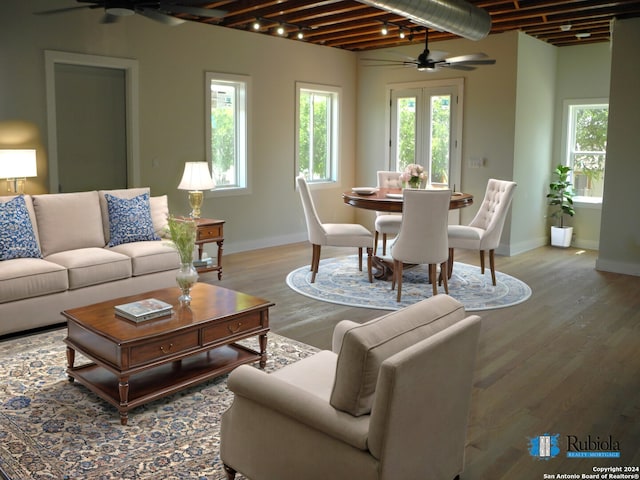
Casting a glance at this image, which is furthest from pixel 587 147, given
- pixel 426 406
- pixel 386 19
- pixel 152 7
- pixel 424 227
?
pixel 426 406

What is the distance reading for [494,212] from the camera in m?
6.16

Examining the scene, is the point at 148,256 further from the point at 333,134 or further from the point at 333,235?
the point at 333,134

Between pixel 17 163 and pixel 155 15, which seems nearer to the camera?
pixel 155 15

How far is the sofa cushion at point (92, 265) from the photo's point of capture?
4598mm

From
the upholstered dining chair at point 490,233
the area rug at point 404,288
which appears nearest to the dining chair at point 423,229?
the area rug at point 404,288

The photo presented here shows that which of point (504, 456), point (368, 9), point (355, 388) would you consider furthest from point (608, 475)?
point (368, 9)

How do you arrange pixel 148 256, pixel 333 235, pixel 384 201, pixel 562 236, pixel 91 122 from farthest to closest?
pixel 562 236, pixel 91 122, pixel 333 235, pixel 384 201, pixel 148 256

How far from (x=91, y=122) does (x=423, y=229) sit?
11.7ft

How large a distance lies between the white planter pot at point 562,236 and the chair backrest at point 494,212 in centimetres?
240

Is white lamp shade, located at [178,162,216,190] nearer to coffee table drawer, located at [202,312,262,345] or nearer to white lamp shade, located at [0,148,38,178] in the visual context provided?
white lamp shade, located at [0,148,38,178]

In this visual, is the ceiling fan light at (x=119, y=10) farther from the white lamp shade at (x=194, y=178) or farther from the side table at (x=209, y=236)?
the side table at (x=209, y=236)

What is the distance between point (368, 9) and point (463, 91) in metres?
2.13

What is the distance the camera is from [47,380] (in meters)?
3.59

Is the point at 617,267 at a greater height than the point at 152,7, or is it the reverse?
the point at 152,7
